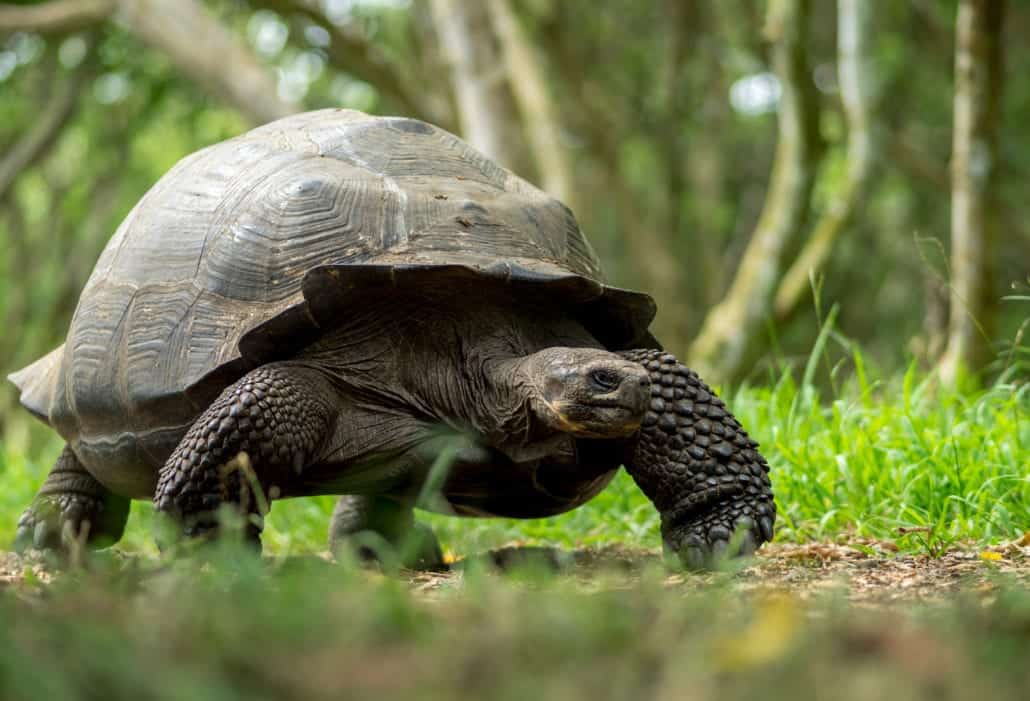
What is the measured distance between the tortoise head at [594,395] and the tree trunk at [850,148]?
508 centimetres

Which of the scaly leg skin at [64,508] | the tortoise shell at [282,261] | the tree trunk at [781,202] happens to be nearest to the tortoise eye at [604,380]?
the tortoise shell at [282,261]

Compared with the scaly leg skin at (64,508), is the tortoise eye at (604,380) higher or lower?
higher

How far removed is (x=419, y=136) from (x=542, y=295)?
2.83 ft

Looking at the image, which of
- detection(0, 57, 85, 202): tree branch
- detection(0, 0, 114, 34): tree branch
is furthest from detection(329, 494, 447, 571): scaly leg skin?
detection(0, 57, 85, 202): tree branch

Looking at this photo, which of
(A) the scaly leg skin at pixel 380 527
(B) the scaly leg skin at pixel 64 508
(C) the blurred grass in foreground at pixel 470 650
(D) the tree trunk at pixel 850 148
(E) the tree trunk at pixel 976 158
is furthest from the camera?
(D) the tree trunk at pixel 850 148

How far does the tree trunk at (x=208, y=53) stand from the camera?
8.95 metres

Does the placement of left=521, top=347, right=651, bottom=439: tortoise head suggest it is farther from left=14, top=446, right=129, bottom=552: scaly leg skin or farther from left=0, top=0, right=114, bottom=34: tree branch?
left=0, top=0, right=114, bottom=34: tree branch

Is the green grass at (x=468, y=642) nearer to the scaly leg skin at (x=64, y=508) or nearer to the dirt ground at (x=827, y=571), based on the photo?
the dirt ground at (x=827, y=571)

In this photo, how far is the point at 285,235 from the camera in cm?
370

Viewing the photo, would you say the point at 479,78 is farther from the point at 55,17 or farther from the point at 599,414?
the point at 599,414

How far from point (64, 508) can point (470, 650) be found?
11.7 feet

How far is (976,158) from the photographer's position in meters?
7.02

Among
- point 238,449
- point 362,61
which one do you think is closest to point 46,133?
point 362,61

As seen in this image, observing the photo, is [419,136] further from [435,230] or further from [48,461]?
[48,461]
